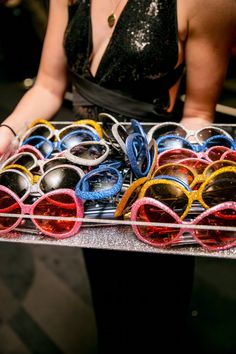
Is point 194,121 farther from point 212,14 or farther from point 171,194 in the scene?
point 171,194

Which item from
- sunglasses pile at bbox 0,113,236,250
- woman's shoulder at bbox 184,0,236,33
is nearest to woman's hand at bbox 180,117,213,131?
sunglasses pile at bbox 0,113,236,250

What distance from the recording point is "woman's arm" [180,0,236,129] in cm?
88

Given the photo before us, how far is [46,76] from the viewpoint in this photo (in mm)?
1243

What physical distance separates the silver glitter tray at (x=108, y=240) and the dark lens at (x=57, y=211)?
2 centimetres

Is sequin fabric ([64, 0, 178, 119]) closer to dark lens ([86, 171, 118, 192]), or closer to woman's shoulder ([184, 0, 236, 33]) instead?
woman's shoulder ([184, 0, 236, 33])

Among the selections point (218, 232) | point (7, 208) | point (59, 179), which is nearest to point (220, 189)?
point (218, 232)

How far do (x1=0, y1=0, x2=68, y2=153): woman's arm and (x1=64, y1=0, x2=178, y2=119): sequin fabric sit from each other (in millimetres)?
74

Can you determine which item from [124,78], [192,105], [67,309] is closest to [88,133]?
[124,78]

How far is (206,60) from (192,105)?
14cm

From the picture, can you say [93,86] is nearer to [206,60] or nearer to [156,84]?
[156,84]

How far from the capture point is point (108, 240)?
2.29ft

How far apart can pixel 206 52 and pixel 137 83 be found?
0.22 meters

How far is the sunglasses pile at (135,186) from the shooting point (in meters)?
0.68

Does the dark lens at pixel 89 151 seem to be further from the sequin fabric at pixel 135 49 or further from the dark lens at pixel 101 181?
the sequin fabric at pixel 135 49
